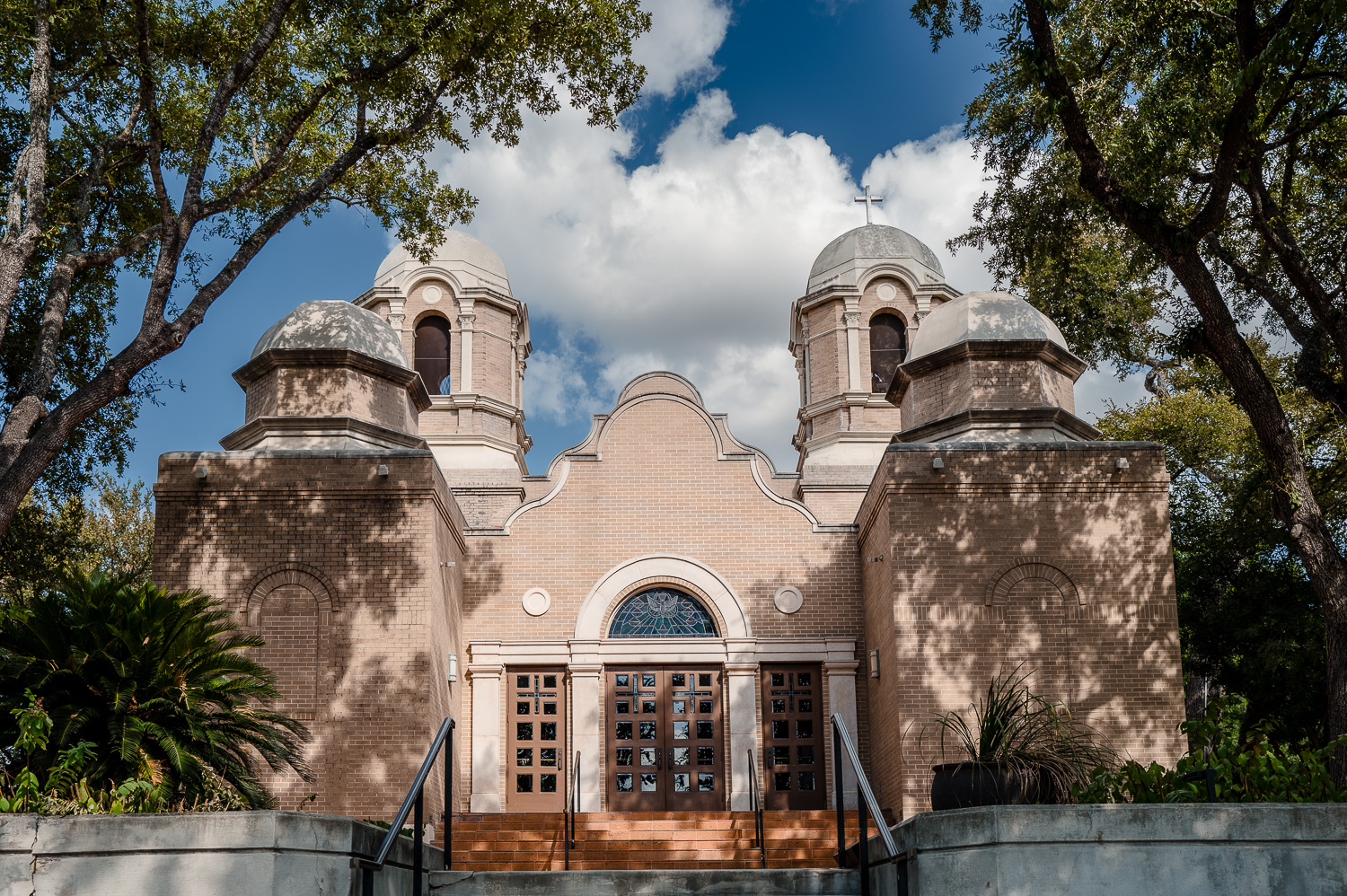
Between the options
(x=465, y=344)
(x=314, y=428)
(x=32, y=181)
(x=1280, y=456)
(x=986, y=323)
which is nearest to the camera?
(x=32, y=181)

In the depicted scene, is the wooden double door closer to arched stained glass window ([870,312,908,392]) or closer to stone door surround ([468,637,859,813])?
stone door surround ([468,637,859,813])

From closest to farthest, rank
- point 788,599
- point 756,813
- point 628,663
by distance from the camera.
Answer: point 756,813, point 628,663, point 788,599

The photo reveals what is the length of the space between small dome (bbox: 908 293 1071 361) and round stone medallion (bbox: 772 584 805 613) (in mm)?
3608

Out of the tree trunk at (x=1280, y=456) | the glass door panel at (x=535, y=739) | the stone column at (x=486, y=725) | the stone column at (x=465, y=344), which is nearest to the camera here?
the tree trunk at (x=1280, y=456)

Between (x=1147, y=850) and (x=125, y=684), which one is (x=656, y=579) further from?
(x=1147, y=850)

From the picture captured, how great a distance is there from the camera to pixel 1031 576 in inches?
554

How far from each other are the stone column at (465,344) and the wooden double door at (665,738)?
8.21 metres

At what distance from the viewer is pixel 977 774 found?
861 centimetres

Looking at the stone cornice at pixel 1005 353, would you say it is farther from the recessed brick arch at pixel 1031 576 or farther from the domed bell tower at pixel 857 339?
the domed bell tower at pixel 857 339

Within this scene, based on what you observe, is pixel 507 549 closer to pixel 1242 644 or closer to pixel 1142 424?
pixel 1242 644

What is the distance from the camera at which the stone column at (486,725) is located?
50.8 feet

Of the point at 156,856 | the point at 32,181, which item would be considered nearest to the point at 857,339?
the point at 32,181

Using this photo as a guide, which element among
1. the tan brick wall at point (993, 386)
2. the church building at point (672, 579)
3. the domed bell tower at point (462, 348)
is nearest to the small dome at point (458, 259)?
the domed bell tower at point (462, 348)

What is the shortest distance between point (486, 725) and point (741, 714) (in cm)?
327
